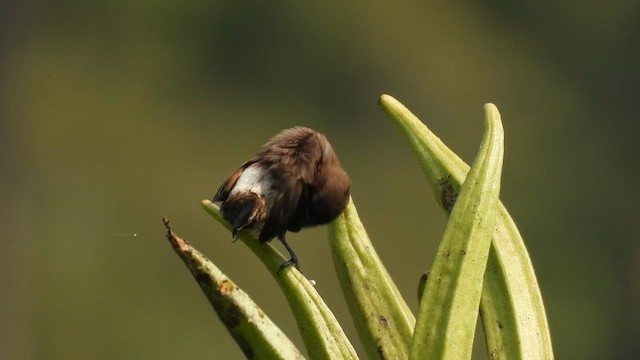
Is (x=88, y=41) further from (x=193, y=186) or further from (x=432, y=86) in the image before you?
(x=432, y=86)

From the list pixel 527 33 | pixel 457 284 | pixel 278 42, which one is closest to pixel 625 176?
pixel 527 33

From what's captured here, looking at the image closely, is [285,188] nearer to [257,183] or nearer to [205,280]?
[257,183]

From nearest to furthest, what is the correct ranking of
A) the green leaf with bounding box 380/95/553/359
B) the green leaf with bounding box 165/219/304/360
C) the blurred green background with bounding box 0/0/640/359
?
the green leaf with bounding box 165/219/304/360 → the green leaf with bounding box 380/95/553/359 → the blurred green background with bounding box 0/0/640/359

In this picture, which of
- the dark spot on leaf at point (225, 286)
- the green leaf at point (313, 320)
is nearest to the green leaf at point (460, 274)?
the green leaf at point (313, 320)

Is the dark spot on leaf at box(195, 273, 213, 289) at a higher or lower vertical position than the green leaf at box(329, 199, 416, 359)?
higher

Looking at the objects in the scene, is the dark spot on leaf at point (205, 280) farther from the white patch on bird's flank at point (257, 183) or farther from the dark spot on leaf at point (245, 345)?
the white patch on bird's flank at point (257, 183)

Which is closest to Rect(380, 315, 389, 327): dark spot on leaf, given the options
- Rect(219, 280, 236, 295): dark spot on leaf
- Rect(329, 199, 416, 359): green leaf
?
Rect(329, 199, 416, 359): green leaf

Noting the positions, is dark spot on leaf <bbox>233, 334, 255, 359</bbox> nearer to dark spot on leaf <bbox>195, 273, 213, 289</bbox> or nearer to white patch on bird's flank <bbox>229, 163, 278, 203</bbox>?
dark spot on leaf <bbox>195, 273, 213, 289</bbox>
